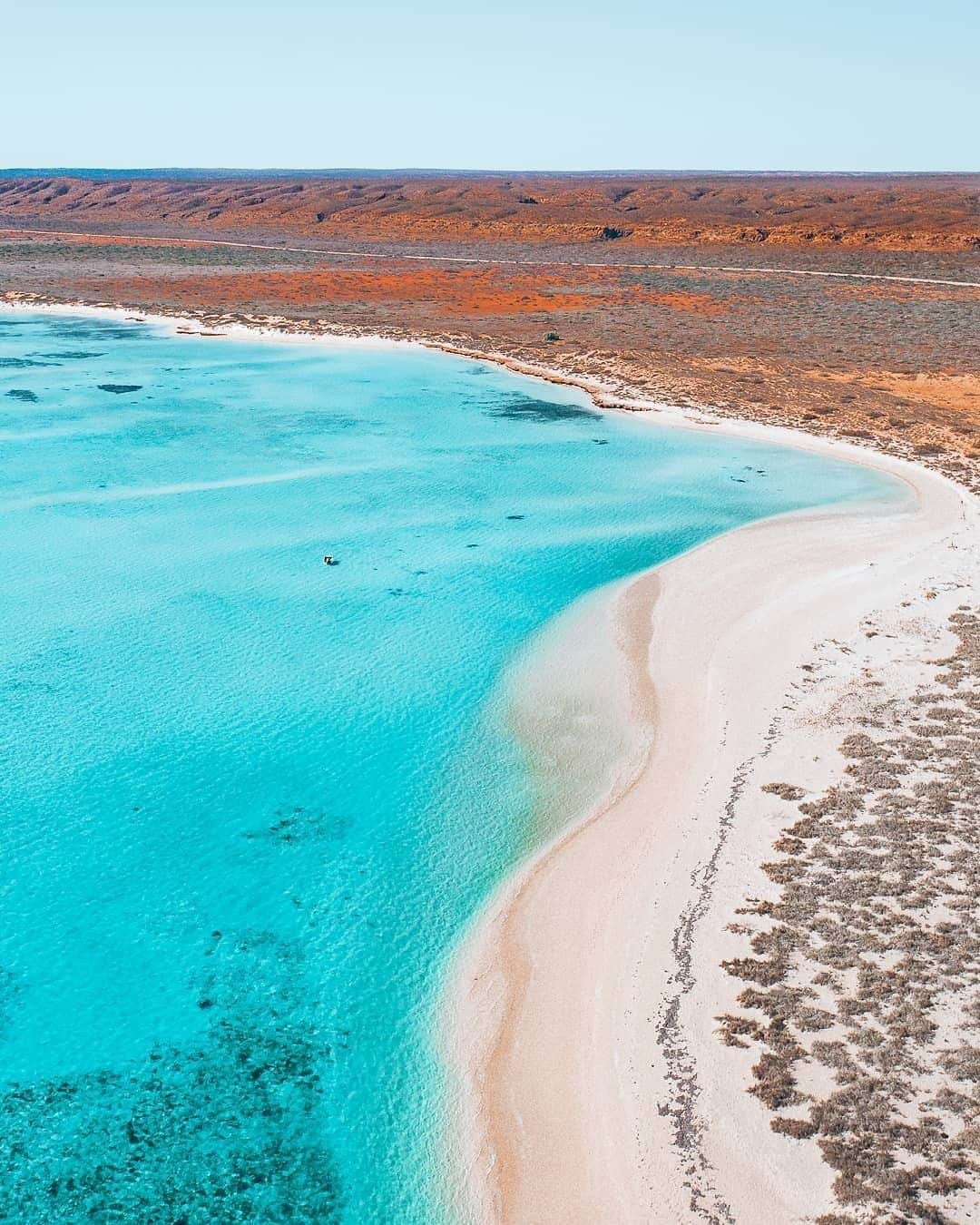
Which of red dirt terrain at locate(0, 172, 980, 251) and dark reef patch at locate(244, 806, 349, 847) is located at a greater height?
red dirt terrain at locate(0, 172, 980, 251)

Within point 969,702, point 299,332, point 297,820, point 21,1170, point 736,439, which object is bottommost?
point 21,1170

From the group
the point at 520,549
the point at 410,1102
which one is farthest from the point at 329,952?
the point at 520,549

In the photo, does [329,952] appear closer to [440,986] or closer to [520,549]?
[440,986]

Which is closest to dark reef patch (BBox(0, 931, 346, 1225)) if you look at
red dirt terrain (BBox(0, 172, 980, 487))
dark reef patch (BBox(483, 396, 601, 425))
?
red dirt terrain (BBox(0, 172, 980, 487))

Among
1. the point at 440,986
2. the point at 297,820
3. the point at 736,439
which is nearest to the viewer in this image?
the point at 440,986

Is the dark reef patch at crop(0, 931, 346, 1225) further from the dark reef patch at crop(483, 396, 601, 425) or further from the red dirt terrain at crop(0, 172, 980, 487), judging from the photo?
the dark reef patch at crop(483, 396, 601, 425)
